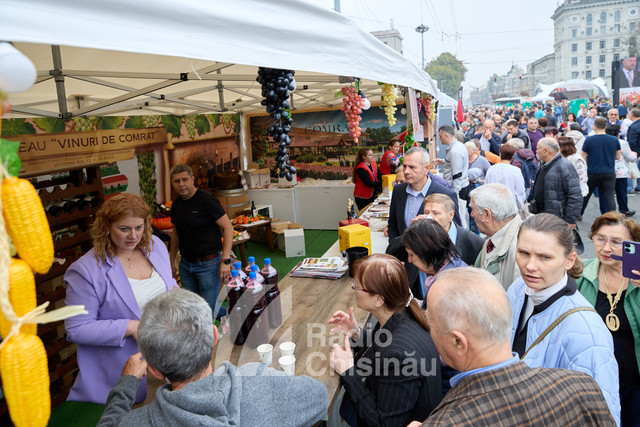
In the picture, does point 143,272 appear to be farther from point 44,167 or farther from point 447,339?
point 44,167

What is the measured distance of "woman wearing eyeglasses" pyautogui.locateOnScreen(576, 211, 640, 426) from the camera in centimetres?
197

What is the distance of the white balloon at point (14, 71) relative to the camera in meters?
0.66

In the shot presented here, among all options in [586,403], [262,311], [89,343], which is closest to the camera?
[586,403]

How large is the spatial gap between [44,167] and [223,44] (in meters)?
3.89

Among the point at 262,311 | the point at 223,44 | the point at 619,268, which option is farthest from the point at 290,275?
the point at 223,44

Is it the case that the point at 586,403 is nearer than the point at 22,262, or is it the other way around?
the point at 22,262

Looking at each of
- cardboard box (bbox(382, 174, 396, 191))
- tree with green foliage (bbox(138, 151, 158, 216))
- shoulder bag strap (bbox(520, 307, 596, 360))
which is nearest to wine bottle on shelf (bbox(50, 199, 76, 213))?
tree with green foliage (bbox(138, 151, 158, 216))

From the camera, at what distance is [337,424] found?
2.54 m

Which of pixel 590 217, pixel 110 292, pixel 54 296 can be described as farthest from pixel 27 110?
pixel 590 217

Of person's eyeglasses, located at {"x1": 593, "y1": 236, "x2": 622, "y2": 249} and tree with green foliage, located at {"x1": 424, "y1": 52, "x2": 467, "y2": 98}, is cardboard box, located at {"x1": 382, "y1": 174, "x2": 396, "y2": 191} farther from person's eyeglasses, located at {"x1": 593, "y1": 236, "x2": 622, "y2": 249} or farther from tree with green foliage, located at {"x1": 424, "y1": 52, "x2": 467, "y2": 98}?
tree with green foliage, located at {"x1": 424, "y1": 52, "x2": 467, "y2": 98}

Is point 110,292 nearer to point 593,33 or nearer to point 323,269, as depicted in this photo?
point 323,269

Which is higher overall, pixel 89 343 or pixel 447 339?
pixel 447 339

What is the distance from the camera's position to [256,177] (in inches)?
343

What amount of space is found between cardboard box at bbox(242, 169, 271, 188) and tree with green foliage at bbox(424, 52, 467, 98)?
74.8m
